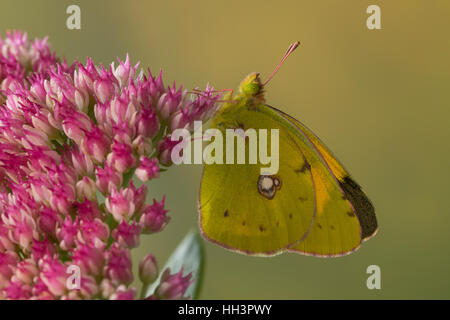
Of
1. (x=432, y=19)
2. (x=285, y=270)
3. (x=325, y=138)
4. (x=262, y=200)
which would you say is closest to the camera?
(x=262, y=200)

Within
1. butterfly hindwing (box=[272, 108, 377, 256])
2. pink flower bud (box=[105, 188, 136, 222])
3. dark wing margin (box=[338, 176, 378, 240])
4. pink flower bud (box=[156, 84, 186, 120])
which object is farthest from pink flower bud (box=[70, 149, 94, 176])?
dark wing margin (box=[338, 176, 378, 240])

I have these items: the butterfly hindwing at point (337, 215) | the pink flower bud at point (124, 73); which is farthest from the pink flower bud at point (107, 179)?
the butterfly hindwing at point (337, 215)

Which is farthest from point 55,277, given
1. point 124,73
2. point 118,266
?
point 124,73

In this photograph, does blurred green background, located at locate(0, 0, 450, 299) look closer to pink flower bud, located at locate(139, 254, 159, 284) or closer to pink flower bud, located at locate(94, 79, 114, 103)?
pink flower bud, located at locate(94, 79, 114, 103)

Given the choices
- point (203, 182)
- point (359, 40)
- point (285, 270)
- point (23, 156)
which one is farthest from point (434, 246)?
point (23, 156)

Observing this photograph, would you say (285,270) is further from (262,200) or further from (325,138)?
(262,200)

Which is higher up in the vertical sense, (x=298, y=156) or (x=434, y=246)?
(x=298, y=156)

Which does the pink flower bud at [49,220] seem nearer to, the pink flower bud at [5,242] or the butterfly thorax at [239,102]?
the pink flower bud at [5,242]
